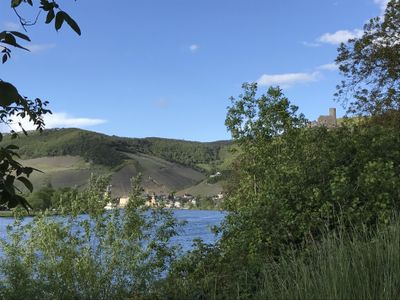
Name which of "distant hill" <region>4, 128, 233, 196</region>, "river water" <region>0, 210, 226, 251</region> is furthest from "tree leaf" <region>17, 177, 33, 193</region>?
"distant hill" <region>4, 128, 233, 196</region>

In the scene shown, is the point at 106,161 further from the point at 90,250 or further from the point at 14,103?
the point at 14,103

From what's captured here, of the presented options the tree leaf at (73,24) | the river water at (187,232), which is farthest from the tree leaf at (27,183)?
the river water at (187,232)

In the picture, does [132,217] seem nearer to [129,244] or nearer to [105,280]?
[129,244]

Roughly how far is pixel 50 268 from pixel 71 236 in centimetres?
70

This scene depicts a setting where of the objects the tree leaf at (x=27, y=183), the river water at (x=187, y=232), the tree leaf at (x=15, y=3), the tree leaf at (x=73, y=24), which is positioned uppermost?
the tree leaf at (x=15, y=3)

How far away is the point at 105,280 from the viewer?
788 centimetres

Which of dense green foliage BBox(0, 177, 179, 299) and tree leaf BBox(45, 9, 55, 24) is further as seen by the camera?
dense green foliage BBox(0, 177, 179, 299)

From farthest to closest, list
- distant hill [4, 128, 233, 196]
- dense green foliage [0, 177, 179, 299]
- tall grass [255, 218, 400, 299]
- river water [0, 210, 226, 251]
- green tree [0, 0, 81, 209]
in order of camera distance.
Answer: distant hill [4, 128, 233, 196] < river water [0, 210, 226, 251] < dense green foliage [0, 177, 179, 299] < tall grass [255, 218, 400, 299] < green tree [0, 0, 81, 209]

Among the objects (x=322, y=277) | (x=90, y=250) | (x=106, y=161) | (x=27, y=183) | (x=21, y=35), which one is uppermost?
(x=106, y=161)

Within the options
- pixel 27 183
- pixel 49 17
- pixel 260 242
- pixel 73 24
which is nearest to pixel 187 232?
pixel 260 242

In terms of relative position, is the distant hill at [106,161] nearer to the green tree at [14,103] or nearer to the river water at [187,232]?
the river water at [187,232]

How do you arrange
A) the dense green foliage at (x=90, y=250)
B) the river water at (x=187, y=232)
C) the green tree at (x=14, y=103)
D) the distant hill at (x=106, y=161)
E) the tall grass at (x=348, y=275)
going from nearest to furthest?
the green tree at (x=14, y=103) → the tall grass at (x=348, y=275) → the dense green foliage at (x=90, y=250) → the river water at (x=187, y=232) → the distant hill at (x=106, y=161)

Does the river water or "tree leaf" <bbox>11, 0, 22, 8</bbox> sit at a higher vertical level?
"tree leaf" <bbox>11, 0, 22, 8</bbox>

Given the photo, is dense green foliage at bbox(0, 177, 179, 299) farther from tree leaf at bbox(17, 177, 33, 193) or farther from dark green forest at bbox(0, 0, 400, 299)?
tree leaf at bbox(17, 177, 33, 193)
